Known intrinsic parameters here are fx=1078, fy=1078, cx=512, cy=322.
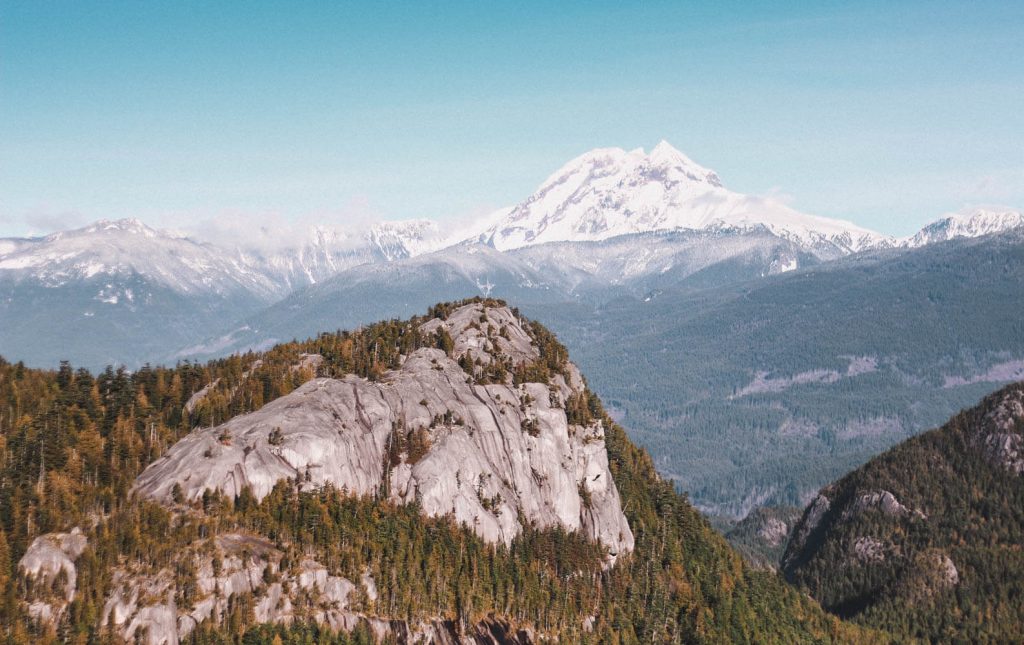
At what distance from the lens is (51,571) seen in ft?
465

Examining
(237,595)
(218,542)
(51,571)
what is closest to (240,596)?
(237,595)

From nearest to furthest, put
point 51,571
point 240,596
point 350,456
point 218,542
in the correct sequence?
point 51,571
point 240,596
point 218,542
point 350,456

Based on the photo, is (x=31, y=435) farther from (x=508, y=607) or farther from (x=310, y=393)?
(x=508, y=607)

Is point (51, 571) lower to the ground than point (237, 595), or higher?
higher

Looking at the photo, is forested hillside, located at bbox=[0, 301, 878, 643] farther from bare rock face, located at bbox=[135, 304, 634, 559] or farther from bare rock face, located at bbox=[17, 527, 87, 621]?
bare rock face, located at bbox=[135, 304, 634, 559]

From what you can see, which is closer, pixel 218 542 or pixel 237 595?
pixel 237 595

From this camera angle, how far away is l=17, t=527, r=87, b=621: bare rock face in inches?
5408

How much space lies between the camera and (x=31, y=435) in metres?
178

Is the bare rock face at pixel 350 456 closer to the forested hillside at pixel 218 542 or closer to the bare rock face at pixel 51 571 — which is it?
the forested hillside at pixel 218 542

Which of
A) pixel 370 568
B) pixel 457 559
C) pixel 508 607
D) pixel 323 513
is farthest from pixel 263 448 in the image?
pixel 508 607

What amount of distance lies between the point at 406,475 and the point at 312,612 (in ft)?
126

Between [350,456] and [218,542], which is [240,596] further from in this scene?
[350,456]

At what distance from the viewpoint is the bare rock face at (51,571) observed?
137m

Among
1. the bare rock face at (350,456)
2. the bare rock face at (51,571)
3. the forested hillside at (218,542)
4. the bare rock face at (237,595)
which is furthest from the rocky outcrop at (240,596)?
the bare rock face at (350,456)
